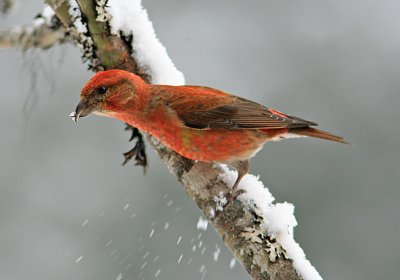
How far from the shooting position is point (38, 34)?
4633 mm

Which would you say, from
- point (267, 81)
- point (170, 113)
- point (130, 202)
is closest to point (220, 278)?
point (130, 202)

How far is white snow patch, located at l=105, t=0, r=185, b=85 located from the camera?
4613 millimetres

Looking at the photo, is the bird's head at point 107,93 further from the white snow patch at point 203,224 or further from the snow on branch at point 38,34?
the white snow patch at point 203,224

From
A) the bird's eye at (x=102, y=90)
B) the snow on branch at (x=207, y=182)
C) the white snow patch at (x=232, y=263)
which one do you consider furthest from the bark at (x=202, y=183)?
the white snow patch at (x=232, y=263)

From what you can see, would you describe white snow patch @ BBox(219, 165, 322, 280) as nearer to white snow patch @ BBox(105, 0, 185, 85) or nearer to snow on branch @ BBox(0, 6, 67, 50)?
white snow patch @ BBox(105, 0, 185, 85)

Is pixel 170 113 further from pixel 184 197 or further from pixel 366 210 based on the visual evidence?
pixel 366 210

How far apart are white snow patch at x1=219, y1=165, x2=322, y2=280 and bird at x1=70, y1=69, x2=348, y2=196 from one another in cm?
13

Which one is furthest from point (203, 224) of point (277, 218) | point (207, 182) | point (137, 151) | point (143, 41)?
point (143, 41)

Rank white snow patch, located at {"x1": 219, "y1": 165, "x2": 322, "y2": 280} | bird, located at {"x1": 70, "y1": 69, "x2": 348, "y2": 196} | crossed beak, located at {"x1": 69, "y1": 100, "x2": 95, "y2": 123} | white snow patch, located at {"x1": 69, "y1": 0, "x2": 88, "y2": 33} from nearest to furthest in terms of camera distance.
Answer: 1. white snow patch, located at {"x1": 219, "y1": 165, "x2": 322, "y2": 280}
2. crossed beak, located at {"x1": 69, "y1": 100, "x2": 95, "y2": 123}
3. bird, located at {"x1": 70, "y1": 69, "x2": 348, "y2": 196}
4. white snow patch, located at {"x1": 69, "y1": 0, "x2": 88, "y2": 33}

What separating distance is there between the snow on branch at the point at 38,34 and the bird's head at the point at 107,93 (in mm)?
744

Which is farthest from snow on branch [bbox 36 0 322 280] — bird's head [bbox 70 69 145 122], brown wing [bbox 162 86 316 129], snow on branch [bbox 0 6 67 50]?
bird's head [bbox 70 69 145 122]

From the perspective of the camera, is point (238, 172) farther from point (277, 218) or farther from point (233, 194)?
point (277, 218)

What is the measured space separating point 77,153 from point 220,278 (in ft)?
6.73

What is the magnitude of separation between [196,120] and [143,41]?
804mm
